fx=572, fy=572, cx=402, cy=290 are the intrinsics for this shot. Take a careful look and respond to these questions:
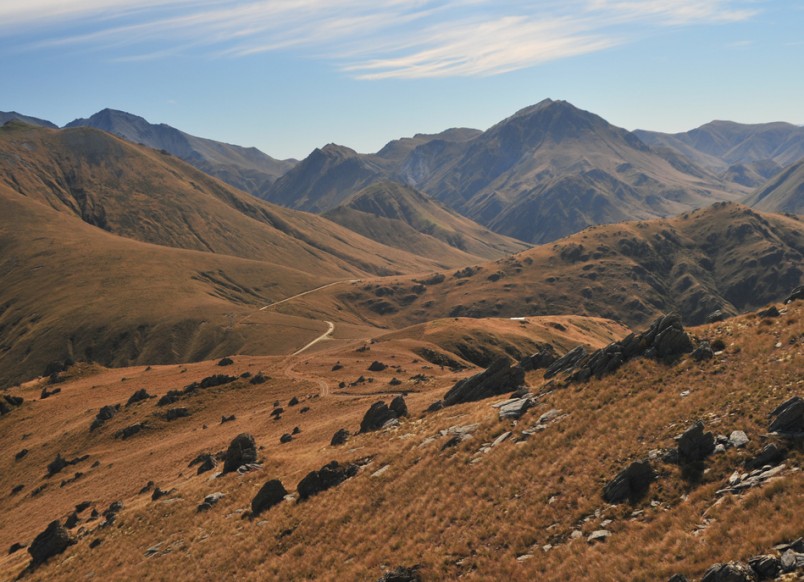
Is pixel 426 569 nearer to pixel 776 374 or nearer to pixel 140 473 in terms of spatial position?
pixel 776 374

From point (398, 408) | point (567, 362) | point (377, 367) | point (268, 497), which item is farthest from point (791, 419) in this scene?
point (377, 367)

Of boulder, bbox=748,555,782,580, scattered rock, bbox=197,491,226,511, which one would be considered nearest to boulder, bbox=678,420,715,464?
boulder, bbox=748,555,782,580

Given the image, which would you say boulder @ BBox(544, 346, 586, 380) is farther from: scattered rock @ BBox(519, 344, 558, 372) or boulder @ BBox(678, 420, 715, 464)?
boulder @ BBox(678, 420, 715, 464)

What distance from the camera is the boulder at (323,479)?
41312 mm

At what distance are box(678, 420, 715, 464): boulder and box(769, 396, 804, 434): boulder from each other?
2617 mm

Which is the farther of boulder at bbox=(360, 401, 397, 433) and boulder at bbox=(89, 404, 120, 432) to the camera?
boulder at bbox=(89, 404, 120, 432)

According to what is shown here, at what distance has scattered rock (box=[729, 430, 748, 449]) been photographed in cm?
2578

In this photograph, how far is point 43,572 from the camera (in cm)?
4506

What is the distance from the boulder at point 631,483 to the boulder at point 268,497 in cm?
2482

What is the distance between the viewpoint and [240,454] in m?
53.5

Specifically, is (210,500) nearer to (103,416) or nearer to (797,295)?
(797,295)

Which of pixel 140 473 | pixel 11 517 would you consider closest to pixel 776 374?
pixel 140 473

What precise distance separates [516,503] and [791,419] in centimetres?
1312

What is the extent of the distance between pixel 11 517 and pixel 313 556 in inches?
2286
